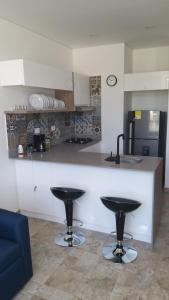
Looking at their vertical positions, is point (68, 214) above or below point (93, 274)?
above

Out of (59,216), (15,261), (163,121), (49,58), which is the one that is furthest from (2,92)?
(163,121)

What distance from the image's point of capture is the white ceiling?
2617 millimetres

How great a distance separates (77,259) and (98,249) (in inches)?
11.3

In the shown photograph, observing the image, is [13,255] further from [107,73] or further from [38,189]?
[107,73]

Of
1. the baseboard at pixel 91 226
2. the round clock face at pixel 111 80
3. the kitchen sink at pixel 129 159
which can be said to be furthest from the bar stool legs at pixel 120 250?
the round clock face at pixel 111 80

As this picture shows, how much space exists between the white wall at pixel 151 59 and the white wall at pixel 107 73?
2.33 feet

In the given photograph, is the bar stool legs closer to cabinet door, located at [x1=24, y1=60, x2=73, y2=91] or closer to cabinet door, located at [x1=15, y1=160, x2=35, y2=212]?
cabinet door, located at [x1=15, y1=160, x2=35, y2=212]

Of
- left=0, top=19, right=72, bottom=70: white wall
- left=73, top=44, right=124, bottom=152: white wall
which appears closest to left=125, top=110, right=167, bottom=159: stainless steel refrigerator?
left=73, top=44, right=124, bottom=152: white wall

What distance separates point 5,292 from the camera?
196cm

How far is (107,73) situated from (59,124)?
4.32 ft

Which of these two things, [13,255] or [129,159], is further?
Result: [129,159]

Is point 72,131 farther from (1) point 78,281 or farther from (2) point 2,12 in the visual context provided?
(1) point 78,281

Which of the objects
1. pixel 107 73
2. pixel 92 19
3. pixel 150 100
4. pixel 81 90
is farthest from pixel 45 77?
pixel 150 100

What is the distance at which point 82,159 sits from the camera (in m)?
3.21
